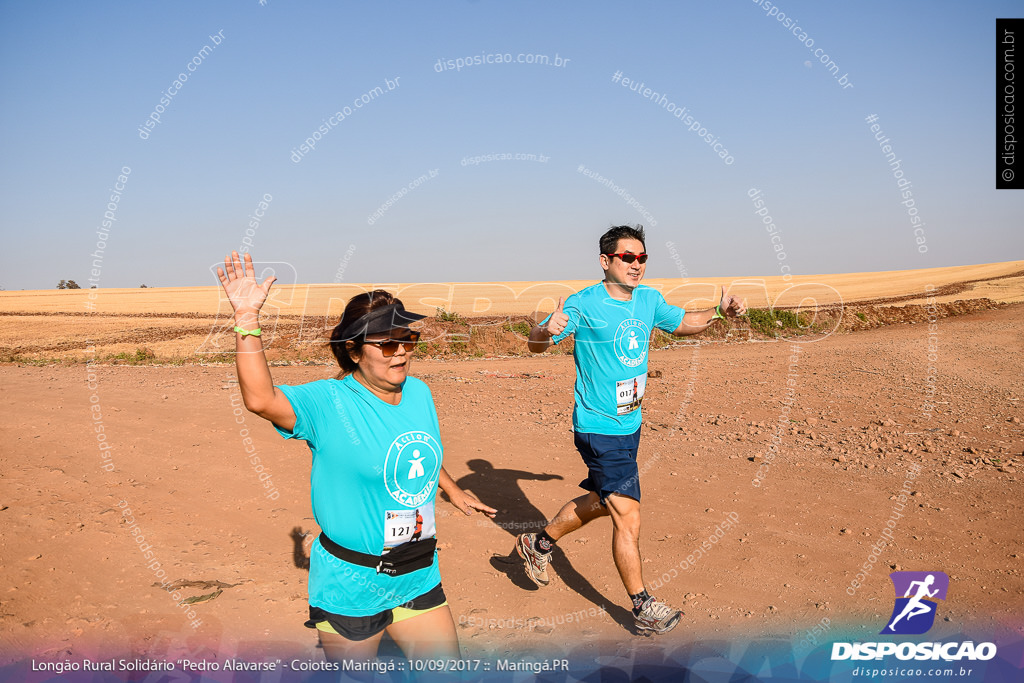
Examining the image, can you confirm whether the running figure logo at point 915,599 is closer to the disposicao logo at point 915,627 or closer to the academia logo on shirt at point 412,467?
the disposicao logo at point 915,627

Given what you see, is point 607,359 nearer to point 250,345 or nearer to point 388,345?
point 388,345

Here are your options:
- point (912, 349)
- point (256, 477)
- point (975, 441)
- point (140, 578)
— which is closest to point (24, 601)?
point (140, 578)

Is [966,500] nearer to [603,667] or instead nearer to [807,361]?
[603,667]

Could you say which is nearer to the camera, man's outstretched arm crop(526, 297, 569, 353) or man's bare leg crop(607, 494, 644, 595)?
man's bare leg crop(607, 494, 644, 595)

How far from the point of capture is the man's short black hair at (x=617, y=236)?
4688mm

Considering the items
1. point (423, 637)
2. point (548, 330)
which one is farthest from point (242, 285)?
point (548, 330)

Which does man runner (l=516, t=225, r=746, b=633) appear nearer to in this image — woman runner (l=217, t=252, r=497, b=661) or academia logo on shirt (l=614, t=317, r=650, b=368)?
academia logo on shirt (l=614, t=317, r=650, b=368)

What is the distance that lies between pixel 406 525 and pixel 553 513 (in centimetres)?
374

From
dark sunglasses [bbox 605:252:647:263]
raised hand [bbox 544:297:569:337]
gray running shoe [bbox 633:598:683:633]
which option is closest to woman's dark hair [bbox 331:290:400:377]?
raised hand [bbox 544:297:569:337]

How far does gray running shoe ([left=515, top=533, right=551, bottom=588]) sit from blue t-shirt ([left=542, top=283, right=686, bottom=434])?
38.0 inches

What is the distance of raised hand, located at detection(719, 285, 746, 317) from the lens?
4.82 metres

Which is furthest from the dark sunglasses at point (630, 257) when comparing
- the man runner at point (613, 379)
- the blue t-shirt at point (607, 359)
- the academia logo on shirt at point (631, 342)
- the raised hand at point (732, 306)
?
the raised hand at point (732, 306)

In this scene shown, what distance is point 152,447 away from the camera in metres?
7.99

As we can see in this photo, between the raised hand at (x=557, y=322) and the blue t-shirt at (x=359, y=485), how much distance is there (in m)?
1.69
